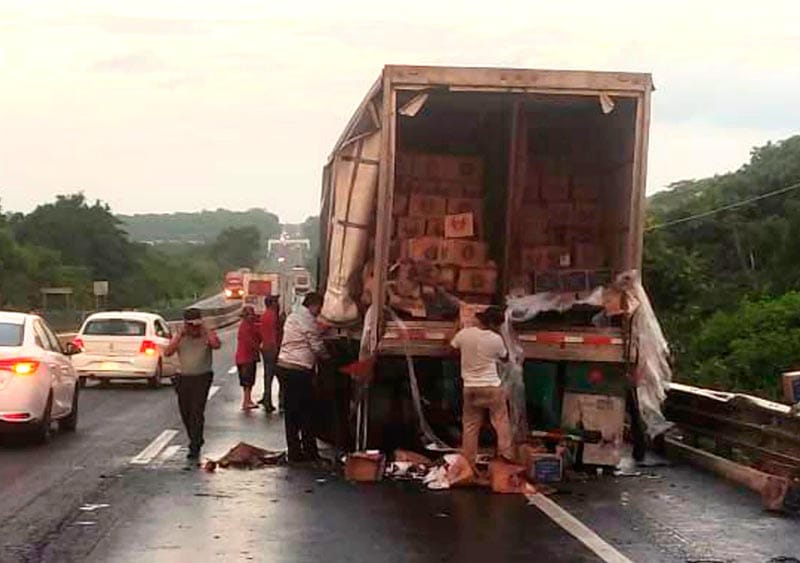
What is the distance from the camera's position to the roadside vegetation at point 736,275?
104 ft

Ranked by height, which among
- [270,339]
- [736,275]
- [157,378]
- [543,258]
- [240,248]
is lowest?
[157,378]

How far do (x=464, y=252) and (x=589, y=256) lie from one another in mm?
1283

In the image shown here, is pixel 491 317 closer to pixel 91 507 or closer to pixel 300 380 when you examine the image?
pixel 300 380

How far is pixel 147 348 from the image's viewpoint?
2823 cm

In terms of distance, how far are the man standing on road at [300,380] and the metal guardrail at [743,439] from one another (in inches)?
155

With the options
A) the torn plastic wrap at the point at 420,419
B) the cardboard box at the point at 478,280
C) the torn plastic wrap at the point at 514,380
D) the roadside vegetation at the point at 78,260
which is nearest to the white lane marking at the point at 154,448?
the torn plastic wrap at the point at 420,419

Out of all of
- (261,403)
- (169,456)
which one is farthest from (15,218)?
(169,456)

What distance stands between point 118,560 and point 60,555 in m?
0.42

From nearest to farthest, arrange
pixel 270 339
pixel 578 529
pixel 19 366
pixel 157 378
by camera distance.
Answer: pixel 578 529 < pixel 19 366 < pixel 270 339 < pixel 157 378

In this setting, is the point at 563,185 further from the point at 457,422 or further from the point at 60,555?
the point at 60,555

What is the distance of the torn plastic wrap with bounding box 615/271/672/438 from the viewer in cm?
1406

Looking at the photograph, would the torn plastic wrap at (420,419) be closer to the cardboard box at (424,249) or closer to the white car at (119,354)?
the cardboard box at (424,249)

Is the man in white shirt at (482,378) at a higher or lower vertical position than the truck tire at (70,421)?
higher

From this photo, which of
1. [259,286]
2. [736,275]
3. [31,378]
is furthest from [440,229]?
[736,275]
